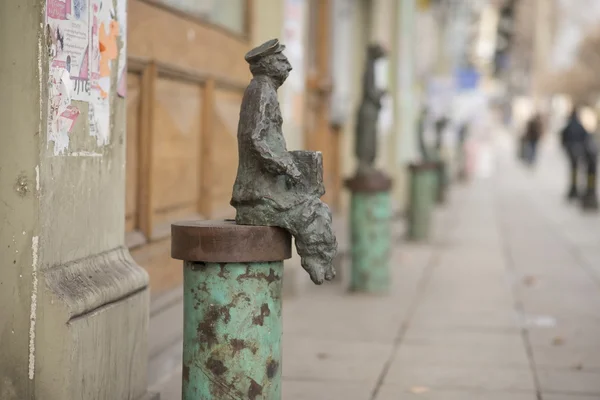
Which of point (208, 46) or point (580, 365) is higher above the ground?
point (208, 46)

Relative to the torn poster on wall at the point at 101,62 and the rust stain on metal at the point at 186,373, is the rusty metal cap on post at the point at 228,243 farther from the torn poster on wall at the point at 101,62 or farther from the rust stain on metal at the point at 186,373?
the torn poster on wall at the point at 101,62

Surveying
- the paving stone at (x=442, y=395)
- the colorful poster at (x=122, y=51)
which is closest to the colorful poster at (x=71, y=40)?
the colorful poster at (x=122, y=51)

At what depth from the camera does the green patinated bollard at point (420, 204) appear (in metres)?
14.2

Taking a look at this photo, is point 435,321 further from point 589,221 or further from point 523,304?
point 589,221

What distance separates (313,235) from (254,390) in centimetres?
68

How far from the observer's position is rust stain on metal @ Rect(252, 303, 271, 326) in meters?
4.12

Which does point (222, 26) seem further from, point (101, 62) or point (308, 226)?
point (308, 226)

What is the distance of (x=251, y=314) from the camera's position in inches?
162

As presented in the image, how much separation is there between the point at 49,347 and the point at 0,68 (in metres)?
1.11

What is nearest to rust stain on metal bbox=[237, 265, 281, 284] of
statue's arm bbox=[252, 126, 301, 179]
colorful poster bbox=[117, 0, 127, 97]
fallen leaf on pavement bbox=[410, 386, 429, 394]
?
statue's arm bbox=[252, 126, 301, 179]

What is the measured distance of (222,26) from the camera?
8.30 m

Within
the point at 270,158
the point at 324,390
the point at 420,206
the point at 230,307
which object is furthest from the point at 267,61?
the point at 420,206

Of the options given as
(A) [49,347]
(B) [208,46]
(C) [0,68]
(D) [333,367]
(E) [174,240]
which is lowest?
(D) [333,367]

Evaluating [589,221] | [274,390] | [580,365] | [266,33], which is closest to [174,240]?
[274,390]
